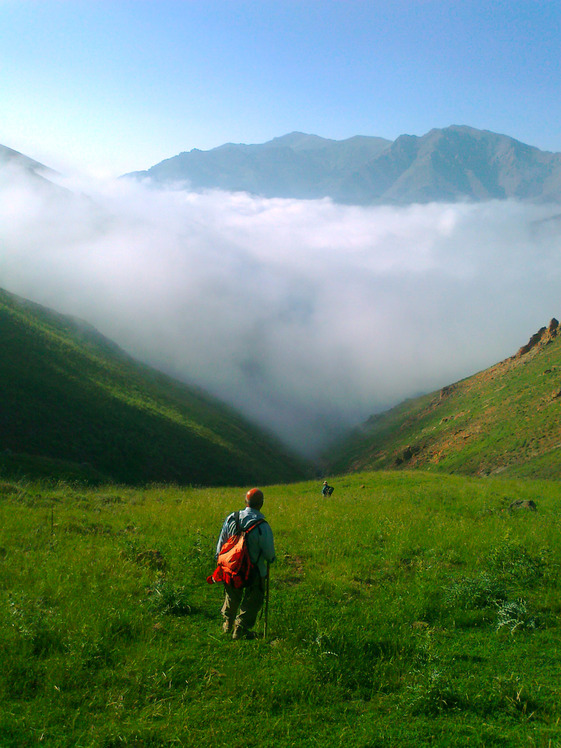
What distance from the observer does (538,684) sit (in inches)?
207

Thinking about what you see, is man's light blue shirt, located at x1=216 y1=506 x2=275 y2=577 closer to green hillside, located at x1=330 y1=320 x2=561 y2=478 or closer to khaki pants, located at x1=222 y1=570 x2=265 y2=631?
khaki pants, located at x1=222 y1=570 x2=265 y2=631

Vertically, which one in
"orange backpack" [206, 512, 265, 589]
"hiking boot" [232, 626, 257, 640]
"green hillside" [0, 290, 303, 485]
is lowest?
"green hillside" [0, 290, 303, 485]

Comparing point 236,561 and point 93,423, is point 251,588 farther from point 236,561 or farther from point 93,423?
point 93,423

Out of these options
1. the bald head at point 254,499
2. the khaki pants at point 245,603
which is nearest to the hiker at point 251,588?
the khaki pants at point 245,603

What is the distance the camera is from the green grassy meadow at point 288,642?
4457 mm

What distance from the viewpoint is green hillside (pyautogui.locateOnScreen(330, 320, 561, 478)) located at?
3688 centimetres

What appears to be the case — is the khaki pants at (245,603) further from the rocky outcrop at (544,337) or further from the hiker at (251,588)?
the rocky outcrop at (544,337)

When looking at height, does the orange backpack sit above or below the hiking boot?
above

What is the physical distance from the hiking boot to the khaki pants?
0.02 m

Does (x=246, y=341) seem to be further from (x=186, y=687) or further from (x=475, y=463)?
(x=186, y=687)

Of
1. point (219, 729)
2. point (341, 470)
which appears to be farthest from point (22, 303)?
point (219, 729)

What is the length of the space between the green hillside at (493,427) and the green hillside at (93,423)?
1701cm

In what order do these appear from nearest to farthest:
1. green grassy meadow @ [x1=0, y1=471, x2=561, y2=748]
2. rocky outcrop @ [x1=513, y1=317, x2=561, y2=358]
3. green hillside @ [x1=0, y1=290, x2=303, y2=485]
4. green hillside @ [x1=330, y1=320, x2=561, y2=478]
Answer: green grassy meadow @ [x1=0, y1=471, x2=561, y2=748] < green hillside @ [x1=0, y1=290, x2=303, y2=485] < green hillside @ [x1=330, y1=320, x2=561, y2=478] < rocky outcrop @ [x1=513, y1=317, x2=561, y2=358]

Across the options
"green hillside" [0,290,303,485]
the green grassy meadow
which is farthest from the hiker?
"green hillside" [0,290,303,485]
